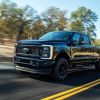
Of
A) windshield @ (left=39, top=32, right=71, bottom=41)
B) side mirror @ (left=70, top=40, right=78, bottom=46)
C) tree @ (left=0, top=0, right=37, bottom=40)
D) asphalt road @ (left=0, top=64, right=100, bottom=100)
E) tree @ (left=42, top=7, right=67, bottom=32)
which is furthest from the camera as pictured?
tree @ (left=42, top=7, right=67, bottom=32)

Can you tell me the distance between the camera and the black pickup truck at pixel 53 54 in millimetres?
9641

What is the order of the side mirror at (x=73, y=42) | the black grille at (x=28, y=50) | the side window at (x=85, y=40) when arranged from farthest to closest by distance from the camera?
1. the side window at (x=85, y=40)
2. the side mirror at (x=73, y=42)
3. the black grille at (x=28, y=50)

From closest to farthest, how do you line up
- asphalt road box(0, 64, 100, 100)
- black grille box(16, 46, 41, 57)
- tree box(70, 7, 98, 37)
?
1. asphalt road box(0, 64, 100, 100)
2. black grille box(16, 46, 41, 57)
3. tree box(70, 7, 98, 37)

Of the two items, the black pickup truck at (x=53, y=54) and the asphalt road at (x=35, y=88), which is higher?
the black pickup truck at (x=53, y=54)

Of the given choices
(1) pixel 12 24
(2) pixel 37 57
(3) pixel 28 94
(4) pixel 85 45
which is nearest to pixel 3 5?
(1) pixel 12 24

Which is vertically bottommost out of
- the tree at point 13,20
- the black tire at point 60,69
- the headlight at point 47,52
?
the black tire at point 60,69

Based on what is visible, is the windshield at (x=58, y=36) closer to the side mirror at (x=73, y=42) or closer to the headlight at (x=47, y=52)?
the side mirror at (x=73, y=42)

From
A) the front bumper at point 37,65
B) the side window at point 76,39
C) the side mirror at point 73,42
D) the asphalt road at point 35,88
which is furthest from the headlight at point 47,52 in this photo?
the side window at point 76,39

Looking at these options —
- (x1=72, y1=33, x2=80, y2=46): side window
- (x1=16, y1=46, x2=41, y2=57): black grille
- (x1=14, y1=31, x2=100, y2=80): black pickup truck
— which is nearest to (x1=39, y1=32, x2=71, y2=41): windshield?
(x1=14, y1=31, x2=100, y2=80): black pickup truck

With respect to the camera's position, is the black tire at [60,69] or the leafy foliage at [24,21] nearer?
the black tire at [60,69]

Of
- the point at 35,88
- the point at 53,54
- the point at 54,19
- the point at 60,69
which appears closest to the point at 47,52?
the point at 53,54

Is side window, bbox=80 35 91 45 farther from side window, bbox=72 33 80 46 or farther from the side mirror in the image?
the side mirror

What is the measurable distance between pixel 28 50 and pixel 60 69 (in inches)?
53.5

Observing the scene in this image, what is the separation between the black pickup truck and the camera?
964cm
